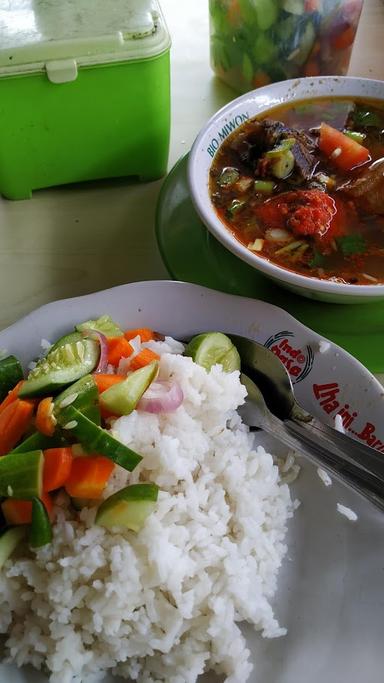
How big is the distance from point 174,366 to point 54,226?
2.55 feet

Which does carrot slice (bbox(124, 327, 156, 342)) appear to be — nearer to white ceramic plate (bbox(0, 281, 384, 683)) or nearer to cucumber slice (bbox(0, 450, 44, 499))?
white ceramic plate (bbox(0, 281, 384, 683))

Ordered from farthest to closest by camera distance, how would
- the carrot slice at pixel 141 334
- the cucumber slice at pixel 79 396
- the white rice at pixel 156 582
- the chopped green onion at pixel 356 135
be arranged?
the chopped green onion at pixel 356 135, the carrot slice at pixel 141 334, the cucumber slice at pixel 79 396, the white rice at pixel 156 582

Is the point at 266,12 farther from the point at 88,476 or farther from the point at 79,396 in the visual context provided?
the point at 88,476

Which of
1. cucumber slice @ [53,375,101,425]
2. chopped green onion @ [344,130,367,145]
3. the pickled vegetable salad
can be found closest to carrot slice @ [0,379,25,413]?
the pickled vegetable salad

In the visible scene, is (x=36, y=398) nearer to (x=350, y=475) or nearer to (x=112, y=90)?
(x=350, y=475)

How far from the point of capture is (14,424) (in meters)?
1.17

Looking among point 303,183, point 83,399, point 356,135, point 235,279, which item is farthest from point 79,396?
point 356,135

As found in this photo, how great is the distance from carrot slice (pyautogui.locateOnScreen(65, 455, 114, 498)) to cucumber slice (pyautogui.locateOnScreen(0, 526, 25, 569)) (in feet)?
0.37

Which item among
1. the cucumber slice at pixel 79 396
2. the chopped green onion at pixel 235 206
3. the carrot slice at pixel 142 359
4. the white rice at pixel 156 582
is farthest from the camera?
the chopped green onion at pixel 235 206

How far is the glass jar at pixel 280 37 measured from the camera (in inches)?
73.9

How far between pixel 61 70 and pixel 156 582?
1250 mm

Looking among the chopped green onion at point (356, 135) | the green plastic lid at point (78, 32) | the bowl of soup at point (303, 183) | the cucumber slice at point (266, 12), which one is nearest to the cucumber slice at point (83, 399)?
the bowl of soup at point (303, 183)

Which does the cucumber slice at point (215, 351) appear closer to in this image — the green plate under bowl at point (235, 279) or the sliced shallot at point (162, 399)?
the sliced shallot at point (162, 399)

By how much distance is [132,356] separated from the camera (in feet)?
4.25
